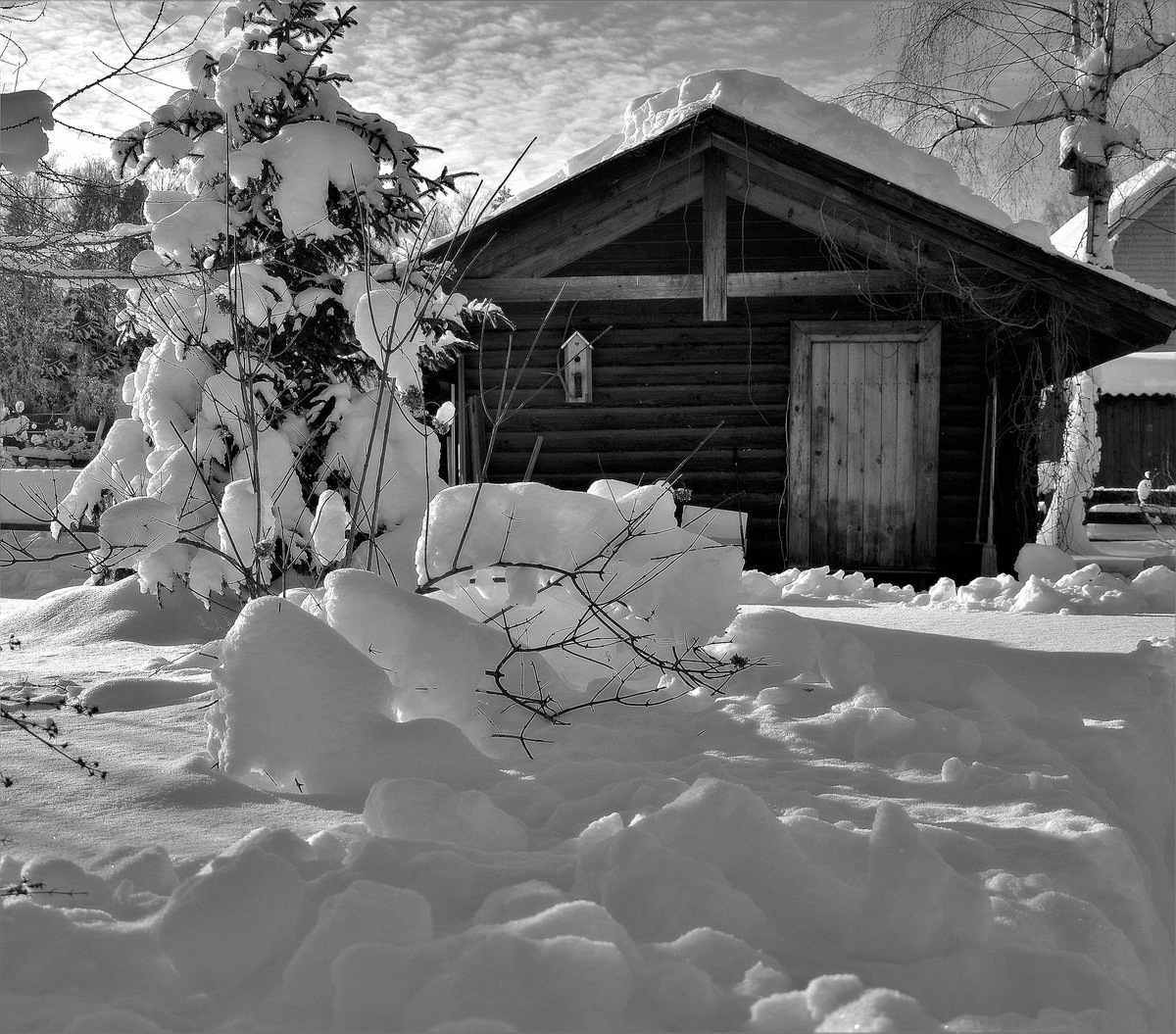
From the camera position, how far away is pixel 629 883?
204cm

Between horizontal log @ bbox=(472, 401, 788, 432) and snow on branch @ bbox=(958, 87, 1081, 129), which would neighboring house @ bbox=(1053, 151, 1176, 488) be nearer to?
snow on branch @ bbox=(958, 87, 1081, 129)

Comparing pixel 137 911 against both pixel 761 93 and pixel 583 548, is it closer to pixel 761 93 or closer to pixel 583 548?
pixel 583 548

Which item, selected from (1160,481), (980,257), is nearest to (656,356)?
(980,257)

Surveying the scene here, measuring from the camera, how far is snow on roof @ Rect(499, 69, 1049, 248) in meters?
10.6

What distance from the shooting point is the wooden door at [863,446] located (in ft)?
30.0

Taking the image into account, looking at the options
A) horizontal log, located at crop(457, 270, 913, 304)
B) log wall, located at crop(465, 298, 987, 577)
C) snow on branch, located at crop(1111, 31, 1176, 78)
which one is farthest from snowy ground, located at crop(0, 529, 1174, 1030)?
snow on branch, located at crop(1111, 31, 1176, 78)

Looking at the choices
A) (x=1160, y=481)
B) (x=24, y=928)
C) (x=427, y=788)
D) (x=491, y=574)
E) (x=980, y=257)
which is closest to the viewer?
(x=24, y=928)

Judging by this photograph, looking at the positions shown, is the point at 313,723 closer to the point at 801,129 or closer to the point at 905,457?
the point at 905,457

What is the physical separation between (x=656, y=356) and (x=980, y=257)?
302cm

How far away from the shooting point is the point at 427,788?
2.49 meters

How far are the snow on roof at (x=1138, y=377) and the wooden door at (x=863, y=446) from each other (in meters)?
15.0

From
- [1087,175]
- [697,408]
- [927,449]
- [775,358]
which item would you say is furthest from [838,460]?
[1087,175]

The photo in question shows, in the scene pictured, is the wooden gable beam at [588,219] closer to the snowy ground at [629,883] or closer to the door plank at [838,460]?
the door plank at [838,460]

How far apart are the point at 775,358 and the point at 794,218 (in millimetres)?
1336
